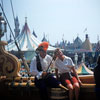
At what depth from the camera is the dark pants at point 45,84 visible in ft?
9.79

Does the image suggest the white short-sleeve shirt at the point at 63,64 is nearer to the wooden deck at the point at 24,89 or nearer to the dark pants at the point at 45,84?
the dark pants at the point at 45,84

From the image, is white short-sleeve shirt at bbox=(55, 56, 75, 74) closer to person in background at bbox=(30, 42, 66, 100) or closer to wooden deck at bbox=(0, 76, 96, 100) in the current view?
person in background at bbox=(30, 42, 66, 100)

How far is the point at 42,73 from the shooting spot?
3062 mm

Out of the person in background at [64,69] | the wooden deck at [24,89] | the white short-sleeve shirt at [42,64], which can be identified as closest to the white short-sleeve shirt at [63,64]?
the person in background at [64,69]

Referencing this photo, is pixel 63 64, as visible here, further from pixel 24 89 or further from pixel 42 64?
pixel 24 89

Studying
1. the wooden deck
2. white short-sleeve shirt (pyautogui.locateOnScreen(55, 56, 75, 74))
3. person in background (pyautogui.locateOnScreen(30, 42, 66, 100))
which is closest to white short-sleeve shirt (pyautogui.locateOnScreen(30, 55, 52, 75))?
person in background (pyautogui.locateOnScreen(30, 42, 66, 100))

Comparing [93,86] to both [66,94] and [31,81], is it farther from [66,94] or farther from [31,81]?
[31,81]

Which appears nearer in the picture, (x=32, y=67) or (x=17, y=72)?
(x=32, y=67)

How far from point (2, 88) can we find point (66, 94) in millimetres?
1465

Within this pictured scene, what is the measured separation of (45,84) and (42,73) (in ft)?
0.70

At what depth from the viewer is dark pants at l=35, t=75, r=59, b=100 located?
2.98 metres

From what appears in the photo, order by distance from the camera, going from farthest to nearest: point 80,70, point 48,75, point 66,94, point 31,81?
point 80,70 → point 31,81 → point 48,75 → point 66,94

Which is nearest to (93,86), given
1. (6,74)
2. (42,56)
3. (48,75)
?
(48,75)

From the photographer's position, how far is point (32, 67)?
10.3 feet
